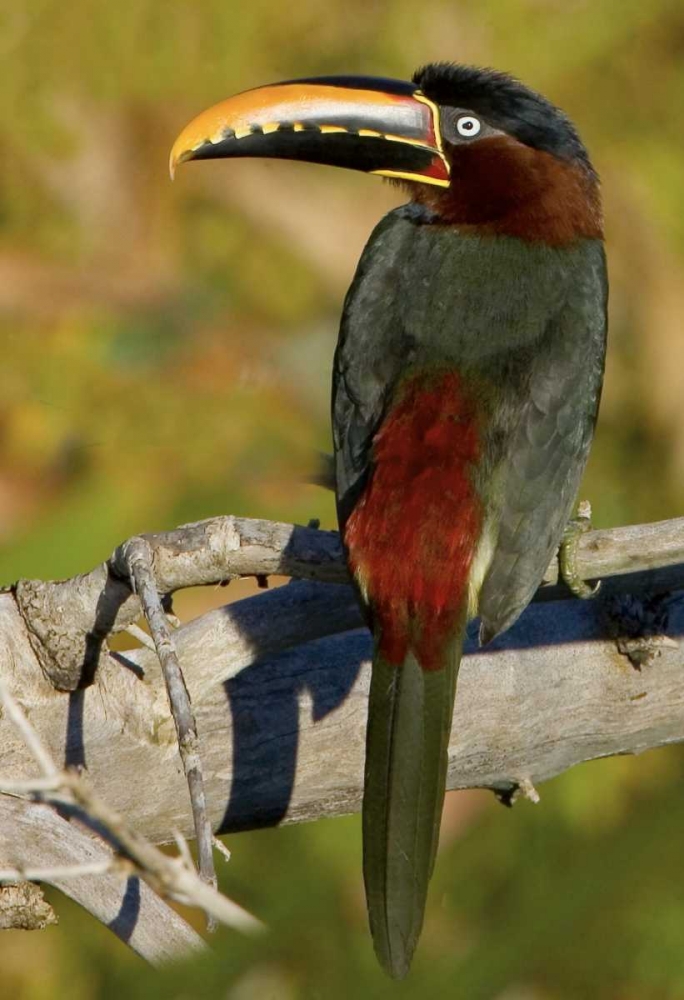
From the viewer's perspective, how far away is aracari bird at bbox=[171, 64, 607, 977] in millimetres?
1985

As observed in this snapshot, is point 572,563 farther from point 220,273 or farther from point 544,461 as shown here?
point 220,273

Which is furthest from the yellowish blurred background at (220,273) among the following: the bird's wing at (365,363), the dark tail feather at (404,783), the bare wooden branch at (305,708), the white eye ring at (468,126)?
the dark tail feather at (404,783)

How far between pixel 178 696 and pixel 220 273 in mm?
3262

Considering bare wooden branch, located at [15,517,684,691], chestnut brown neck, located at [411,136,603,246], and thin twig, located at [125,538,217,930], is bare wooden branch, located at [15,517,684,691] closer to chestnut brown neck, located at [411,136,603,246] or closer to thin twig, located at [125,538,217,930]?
thin twig, located at [125,538,217,930]

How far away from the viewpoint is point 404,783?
6.43ft

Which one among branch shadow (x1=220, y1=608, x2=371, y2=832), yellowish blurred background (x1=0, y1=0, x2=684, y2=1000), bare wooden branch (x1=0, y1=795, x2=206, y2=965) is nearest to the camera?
bare wooden branch (x1=0, y1=795, x2=206, y2=965)

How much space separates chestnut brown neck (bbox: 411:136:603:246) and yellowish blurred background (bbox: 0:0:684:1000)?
1216mm

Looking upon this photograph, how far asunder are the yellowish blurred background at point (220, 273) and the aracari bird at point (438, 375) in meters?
1.23

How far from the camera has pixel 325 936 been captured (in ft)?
2.33

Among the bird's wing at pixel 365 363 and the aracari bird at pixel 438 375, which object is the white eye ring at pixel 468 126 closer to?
the aracari bird at pixel 438 375

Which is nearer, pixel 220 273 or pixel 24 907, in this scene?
pixel 24 907

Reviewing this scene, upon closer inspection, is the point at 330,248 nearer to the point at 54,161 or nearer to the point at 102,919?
the point at 54,161

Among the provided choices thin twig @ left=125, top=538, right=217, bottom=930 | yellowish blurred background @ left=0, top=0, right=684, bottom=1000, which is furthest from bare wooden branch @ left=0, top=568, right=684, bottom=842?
yellowish blurred background @ left=0, top=0, right=684, bottom=1000

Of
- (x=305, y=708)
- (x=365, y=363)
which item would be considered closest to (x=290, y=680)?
(x=305, y=708)
